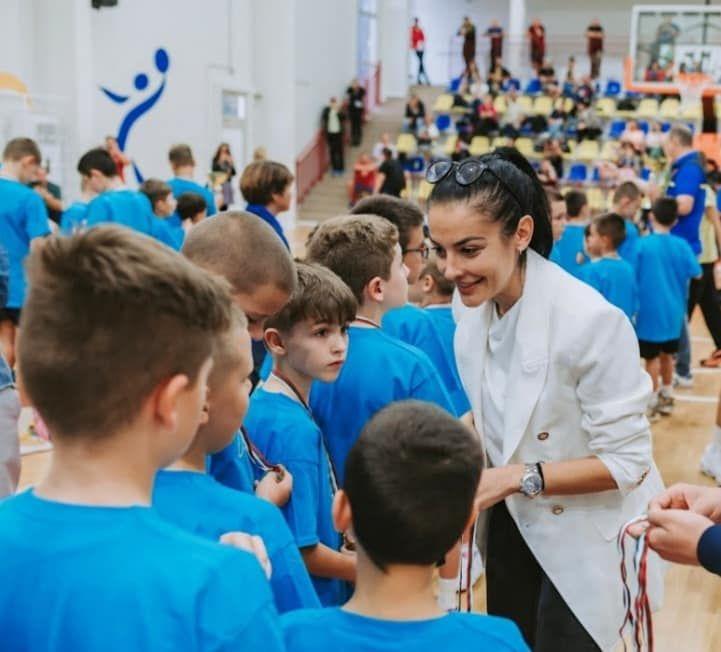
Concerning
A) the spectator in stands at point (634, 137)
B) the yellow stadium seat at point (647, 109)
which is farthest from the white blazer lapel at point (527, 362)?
the yellow stadium seat at point (647, 109)

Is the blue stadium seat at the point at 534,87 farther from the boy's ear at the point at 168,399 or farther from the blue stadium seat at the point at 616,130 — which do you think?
the boy's ear at the point at 168,399

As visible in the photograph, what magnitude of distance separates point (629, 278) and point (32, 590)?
5493 millimetres

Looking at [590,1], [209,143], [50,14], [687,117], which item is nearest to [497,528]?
[50,14]

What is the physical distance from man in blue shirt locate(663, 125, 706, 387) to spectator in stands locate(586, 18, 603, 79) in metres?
15.2

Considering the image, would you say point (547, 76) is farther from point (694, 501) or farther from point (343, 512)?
point (343, 512)

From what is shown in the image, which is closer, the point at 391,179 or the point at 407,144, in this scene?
the point at 391,179

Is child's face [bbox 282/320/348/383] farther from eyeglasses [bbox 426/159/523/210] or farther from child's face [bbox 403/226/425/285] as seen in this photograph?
child's face [bbox 403/226/425/285]

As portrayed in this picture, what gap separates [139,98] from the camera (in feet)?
44.4

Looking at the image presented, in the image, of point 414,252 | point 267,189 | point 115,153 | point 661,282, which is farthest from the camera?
point 115,153

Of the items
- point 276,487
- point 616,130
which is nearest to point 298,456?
point 276,487

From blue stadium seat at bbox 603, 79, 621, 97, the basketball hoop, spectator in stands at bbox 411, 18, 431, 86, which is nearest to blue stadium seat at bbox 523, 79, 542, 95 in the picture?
blue stadium seat at bbox 603, 79, 621, 97

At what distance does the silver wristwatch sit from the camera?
202 centimetres

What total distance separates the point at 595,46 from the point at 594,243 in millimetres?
16996

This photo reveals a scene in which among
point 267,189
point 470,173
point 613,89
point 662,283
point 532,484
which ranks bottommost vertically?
point 662,283
